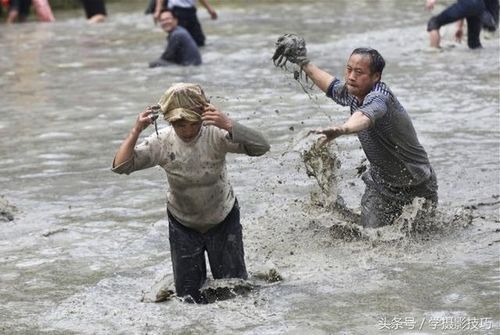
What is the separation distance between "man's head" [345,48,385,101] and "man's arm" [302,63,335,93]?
382 mm

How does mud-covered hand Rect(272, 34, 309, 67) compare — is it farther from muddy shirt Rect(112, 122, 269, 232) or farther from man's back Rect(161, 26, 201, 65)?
man's back Rect(161, 26, 201, 65)

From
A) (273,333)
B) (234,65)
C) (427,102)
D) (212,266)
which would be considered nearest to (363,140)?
(212,266)

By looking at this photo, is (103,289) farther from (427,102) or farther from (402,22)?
(402,22)

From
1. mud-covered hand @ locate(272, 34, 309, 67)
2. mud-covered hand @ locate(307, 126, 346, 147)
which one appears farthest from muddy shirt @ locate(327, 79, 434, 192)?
mud-covered hand @ locate(307, 126, 346, 147)

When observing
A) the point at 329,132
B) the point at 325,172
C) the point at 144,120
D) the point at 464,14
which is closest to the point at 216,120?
the point at 144,120

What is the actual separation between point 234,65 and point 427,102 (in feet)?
12.3

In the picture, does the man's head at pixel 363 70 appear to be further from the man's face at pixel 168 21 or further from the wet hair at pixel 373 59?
the man's face at pixel 168 21

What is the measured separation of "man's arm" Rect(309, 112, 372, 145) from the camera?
213 inches

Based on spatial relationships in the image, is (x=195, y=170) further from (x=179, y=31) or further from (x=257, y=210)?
(x=179, y=31)

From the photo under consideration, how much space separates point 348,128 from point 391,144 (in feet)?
3.02

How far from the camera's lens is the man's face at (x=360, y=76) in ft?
20.3

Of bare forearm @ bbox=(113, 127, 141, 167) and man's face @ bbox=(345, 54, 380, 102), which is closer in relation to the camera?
bare forearm @ bbox=(113, 127, 141, 167)

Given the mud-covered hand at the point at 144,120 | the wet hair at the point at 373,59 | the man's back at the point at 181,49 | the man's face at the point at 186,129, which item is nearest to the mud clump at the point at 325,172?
the wet hair at the point at 373,59

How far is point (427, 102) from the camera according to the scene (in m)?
11.0
